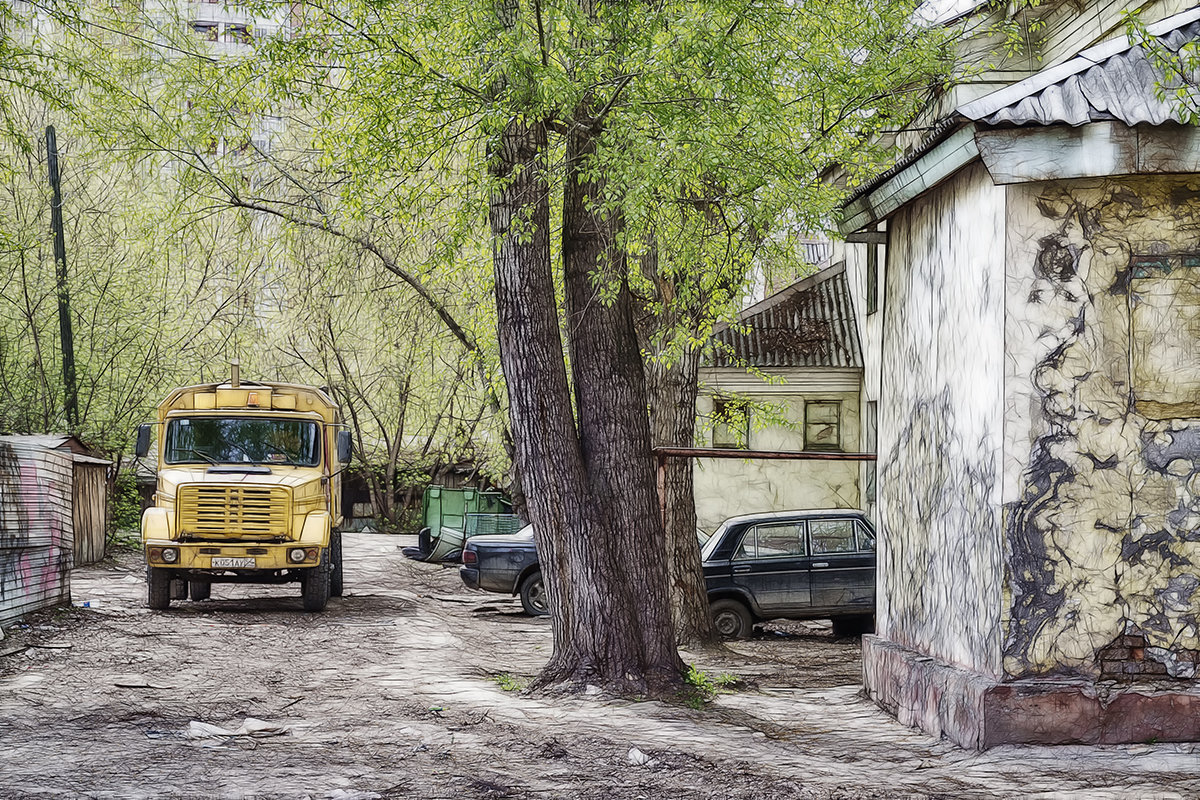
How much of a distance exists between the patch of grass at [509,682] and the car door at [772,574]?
5.03m

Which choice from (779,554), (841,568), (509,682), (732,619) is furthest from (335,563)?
(509,682)

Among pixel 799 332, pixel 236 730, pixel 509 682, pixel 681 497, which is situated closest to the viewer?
pixel 236 730

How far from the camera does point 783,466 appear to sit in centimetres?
2488

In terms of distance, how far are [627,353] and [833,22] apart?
4.56 meters

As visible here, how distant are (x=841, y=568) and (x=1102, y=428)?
29.1 ft

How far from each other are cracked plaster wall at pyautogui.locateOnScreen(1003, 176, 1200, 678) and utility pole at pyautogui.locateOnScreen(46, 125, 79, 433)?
20.4 meters

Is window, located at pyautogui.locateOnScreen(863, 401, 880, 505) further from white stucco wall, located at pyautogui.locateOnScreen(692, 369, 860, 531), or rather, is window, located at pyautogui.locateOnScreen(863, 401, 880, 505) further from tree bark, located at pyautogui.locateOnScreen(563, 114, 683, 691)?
tree bark, located at pyautogui.locateOnScreen(563, 114, 683, 691)

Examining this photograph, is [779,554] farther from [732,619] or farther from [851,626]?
[851,626]

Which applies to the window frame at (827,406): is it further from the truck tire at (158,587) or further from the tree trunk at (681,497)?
the truck tire at (158,587)

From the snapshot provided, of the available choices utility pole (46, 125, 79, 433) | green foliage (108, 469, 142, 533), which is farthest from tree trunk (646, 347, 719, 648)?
green foliage (108, 469, 142, 533)

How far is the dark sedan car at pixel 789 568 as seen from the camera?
1653 cm

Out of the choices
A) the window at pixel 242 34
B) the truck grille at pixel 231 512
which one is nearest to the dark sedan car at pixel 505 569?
the truck grille at pixel 231 512

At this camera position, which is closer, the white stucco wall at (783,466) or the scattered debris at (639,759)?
the scattered debris at (639,759)

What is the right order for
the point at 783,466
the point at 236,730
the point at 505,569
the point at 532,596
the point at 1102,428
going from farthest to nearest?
1. the point at 783,466
2. the point at 532,596
3. the point at 505,569
4. the point at 236,730
5. the point at 1102,428
